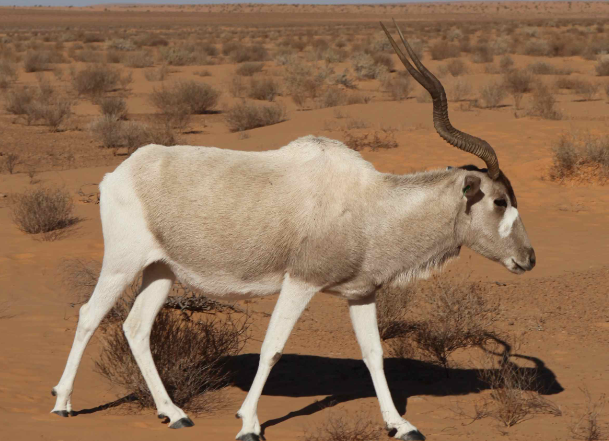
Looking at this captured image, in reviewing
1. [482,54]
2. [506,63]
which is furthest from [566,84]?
[482,54]

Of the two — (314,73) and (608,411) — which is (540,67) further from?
(608,411)

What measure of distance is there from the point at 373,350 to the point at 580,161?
32.8ft

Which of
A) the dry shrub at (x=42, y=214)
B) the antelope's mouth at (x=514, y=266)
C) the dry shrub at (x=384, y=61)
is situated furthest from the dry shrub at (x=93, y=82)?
the antelope's mouth at (x=514, y=266)

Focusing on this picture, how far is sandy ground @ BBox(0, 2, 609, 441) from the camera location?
5.43 metres

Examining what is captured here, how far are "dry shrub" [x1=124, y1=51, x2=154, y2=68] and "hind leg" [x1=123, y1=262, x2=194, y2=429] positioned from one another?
117 feet

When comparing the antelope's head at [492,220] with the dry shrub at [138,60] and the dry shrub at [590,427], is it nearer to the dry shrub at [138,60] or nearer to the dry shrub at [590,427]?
the dry shrub at [590,427]

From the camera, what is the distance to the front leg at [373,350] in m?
5.31

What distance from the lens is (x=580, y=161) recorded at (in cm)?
1413

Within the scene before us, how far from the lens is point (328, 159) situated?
521 cm

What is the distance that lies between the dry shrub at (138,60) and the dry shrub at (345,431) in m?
36.2

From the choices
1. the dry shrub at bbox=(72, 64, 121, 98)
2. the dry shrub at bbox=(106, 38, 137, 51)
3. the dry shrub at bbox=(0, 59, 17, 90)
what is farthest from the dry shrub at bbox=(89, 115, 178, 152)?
the dry shrub at bbox=(106, 38, 137, 51)

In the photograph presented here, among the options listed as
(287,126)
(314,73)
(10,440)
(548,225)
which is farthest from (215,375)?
(314,73)

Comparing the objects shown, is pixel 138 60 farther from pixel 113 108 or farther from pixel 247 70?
pixel 113 108

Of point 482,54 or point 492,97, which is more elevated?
point 492,97
